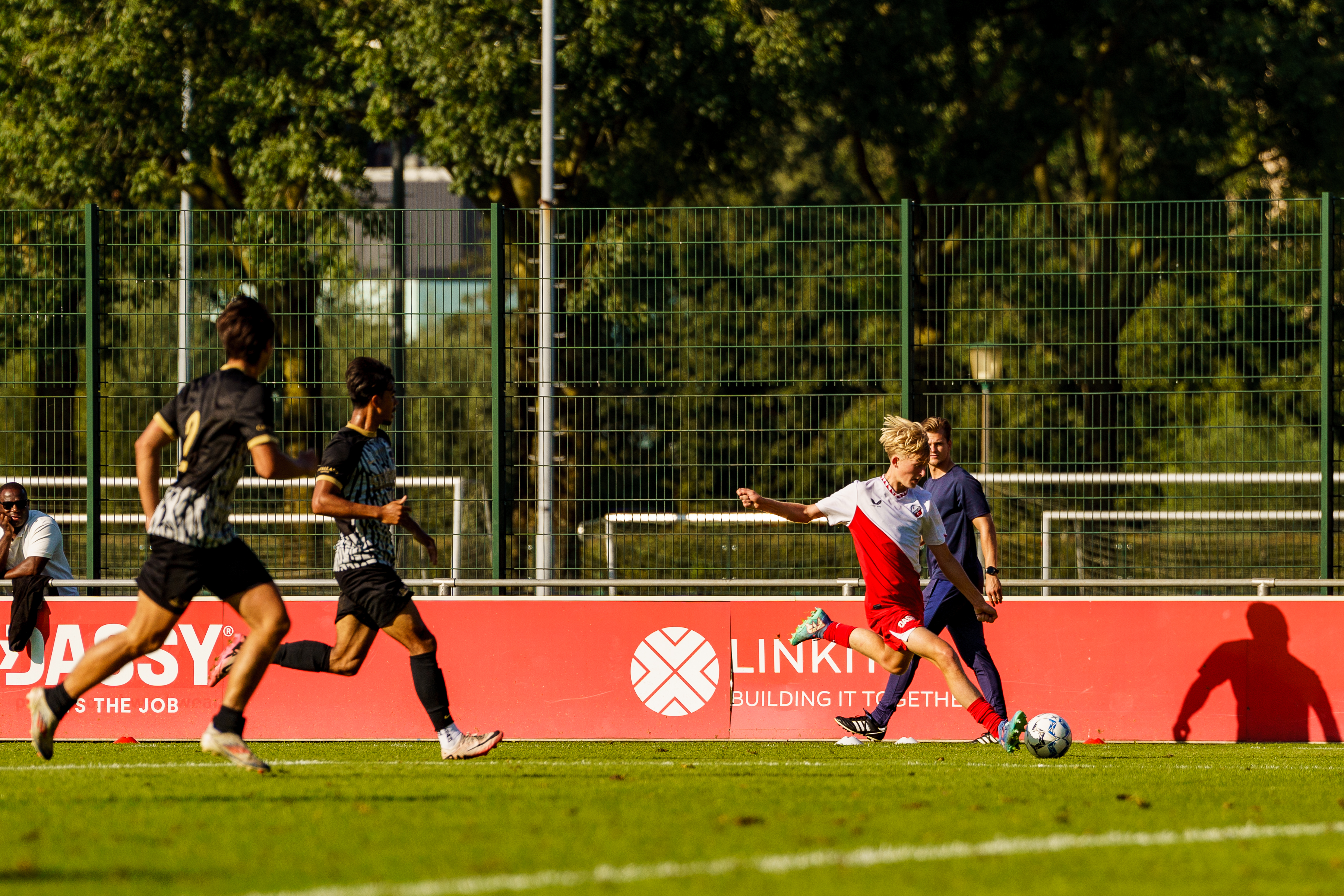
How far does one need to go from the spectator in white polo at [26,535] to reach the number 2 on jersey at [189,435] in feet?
13.3

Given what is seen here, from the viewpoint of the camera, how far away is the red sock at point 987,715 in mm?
8211

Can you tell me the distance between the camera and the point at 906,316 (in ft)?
35.8

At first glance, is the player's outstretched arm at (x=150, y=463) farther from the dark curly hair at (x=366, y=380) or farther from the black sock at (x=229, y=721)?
the dark curly hair at (x=366, y=380)

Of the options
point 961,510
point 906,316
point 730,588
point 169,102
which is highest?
point 169,102

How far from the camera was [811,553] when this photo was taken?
11016mm

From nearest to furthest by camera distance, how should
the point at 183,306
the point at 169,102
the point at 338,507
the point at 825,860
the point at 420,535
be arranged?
the point at 825,860, the point at 338,507, the point at 420,535, the point at 183,306, the point at 169,102

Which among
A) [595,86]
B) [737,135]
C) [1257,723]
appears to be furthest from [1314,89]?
[1257,723]

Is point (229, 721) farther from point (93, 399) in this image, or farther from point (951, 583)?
point (93, 399)

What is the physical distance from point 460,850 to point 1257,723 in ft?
22.3

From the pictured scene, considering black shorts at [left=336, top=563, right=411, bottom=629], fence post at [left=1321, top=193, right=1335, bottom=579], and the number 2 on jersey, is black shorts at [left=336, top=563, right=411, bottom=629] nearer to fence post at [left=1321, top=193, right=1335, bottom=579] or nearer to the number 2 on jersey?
the number 2 on jersey

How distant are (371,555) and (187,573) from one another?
155 cm

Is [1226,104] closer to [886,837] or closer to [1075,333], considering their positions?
[1075,333]

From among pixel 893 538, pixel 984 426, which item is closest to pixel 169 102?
pixel 984 426

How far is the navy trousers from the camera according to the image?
9266mm
